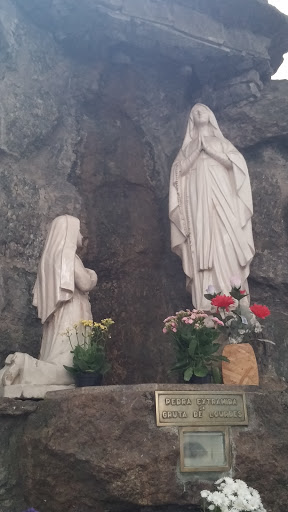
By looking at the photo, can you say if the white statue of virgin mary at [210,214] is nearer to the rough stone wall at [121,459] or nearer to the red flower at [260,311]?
the red flower at [260,311]

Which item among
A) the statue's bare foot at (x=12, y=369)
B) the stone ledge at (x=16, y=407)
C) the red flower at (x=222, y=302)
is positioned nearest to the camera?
the stone ledge at (x=16, y=407)

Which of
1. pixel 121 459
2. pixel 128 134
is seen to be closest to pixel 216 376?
pixel 121 459

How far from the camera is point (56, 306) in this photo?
5004 millimetres

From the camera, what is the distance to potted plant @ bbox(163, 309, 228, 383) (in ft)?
14.2

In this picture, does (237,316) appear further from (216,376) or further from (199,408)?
(199,408)

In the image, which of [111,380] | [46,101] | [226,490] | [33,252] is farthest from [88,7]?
[226,490]

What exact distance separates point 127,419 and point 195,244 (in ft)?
8.35

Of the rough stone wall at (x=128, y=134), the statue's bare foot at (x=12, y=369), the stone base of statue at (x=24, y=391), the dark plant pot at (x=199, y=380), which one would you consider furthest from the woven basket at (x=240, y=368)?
the rough stone wall at (x=128, y=134)

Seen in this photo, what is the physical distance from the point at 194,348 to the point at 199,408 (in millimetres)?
538

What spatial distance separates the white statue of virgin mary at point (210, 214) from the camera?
5.73m

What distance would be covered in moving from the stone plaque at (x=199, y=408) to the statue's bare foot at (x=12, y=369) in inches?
50.5

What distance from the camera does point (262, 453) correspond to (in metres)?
3.91

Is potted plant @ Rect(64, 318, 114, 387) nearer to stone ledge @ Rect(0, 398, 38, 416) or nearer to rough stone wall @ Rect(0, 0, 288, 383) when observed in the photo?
stone ledge @ Rect(0, 398, 38, 416)

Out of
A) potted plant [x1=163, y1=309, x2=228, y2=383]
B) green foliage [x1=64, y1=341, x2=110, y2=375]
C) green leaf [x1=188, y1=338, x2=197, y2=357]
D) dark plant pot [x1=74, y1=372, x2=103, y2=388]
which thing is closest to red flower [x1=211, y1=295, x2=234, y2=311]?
potted plant [x1=163, y1=309, x2=228, y2=383]
